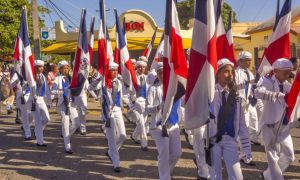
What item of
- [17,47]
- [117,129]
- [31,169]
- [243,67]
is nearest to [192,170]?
[117,129]

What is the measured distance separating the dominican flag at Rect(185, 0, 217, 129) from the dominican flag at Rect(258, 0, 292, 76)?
240cm

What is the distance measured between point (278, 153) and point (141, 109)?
297 centimetres

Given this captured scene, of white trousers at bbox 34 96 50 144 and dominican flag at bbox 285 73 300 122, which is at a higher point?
dominican flag at bbox 285 73 300 122

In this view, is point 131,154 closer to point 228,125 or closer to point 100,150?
point 100,150

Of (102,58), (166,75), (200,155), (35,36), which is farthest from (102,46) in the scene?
(35,36)

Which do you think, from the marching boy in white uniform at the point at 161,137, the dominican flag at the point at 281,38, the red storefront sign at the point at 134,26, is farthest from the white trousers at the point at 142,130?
the red storefront sign at the point at 134,26

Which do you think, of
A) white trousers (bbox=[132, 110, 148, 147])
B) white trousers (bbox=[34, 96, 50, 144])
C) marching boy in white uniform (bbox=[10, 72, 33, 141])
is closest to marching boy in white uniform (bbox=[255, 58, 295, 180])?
white trousers (bbox=[132, 110, 148, 147])

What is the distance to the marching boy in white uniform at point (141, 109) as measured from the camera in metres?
8.45

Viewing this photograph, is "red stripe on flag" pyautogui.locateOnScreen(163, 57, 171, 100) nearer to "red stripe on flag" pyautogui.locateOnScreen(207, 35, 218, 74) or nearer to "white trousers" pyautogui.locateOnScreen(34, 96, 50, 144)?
"red stripe on flag" pyautogui.locateOnScreen(207, 35, 218, 74)

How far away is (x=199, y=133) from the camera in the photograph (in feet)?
23.8

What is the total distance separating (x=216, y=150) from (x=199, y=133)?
1.98 meters

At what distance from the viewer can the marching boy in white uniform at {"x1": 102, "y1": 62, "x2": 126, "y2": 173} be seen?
25.8 ft

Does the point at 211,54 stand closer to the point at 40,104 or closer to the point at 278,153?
the point at 278,153

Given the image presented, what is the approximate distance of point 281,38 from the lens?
7.25 m
